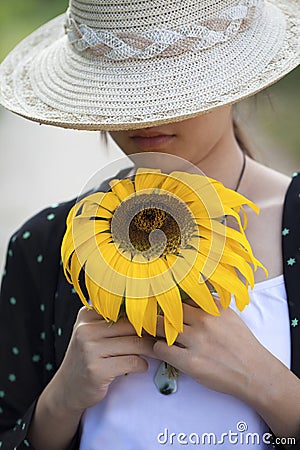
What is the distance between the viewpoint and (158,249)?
133 cm

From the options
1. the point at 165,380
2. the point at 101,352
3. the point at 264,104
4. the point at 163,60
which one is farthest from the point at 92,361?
the point at 264,104

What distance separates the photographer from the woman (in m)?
1.48

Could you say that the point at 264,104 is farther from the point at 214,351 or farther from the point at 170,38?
the point at 214,351

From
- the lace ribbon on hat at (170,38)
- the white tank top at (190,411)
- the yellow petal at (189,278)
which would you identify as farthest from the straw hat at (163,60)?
the white tank top at (190,411)

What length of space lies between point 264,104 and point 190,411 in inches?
40.1

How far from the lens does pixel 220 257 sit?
1333 millimetres

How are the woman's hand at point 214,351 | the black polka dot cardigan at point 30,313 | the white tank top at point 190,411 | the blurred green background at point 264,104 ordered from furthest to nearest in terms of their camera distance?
the blurred green background at point 264,104 → the black polka dot cardigan at point 30,313 → the white tank top at point 190,411 → the woman's hand at point 214,351

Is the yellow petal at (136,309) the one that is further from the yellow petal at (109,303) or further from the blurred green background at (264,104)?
the blurred green background at (264,104)

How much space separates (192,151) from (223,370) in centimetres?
46

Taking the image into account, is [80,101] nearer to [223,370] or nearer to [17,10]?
[223,370]

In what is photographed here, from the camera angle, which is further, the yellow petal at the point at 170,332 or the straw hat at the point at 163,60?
the straw hat at the point at 163,60

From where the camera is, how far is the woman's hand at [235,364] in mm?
1445

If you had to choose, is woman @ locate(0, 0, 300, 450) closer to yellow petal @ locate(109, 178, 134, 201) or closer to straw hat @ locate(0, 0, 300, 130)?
straw hat @ locate(0, 0, 300, 130)

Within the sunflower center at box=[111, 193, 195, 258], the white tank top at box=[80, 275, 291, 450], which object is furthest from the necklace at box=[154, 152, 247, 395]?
the sunflower center at box=[111, 193, 195, 258]
